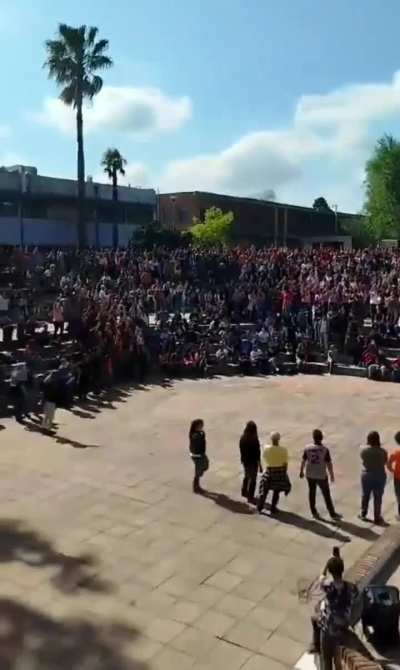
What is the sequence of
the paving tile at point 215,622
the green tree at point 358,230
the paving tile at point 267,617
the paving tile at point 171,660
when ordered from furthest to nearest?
the green tree at point 358,230
the paving tile at point 267,617
the paving tile at point 215,622
the paving tile at point 171,660

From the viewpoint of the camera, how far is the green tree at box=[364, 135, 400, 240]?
60.5 m

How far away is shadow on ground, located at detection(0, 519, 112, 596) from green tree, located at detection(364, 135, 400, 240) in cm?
5643

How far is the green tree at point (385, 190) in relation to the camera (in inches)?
2382

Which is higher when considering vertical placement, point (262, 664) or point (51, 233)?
point (51, 233)

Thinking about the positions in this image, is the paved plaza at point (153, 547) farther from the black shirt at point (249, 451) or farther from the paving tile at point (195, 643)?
the black shirt at point (249, 451)

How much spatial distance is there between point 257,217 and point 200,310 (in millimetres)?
40751

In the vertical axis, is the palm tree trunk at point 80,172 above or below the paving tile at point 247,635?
above

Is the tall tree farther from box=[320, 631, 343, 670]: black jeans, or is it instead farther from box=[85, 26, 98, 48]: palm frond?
box=[320, 631, 343, 670]: black jeans

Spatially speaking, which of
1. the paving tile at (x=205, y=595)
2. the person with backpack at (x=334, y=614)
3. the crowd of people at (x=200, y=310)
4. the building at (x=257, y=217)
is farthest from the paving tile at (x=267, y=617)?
the building at (x=257, y=217)

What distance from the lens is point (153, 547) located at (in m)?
8.72

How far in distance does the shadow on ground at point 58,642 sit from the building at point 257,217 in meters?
53.5

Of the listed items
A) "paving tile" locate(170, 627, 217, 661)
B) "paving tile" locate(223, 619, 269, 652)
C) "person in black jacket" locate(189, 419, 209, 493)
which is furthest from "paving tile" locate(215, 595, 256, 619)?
"person in black jacket" locate(189, 419, 209, 493)

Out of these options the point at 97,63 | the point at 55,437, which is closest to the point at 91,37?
the point at 97,63

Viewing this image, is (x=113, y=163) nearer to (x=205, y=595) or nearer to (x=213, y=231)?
(x=213, y=231)
